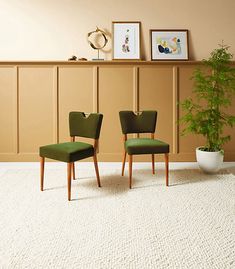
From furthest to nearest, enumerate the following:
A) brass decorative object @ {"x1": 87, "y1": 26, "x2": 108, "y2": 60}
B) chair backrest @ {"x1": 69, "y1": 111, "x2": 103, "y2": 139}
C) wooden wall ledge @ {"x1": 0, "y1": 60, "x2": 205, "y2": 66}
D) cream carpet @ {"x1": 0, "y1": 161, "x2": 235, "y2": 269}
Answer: brass decorative object @ {"x1": 87, "y1": 26, "x2": 108, "y2": 60}
wooden wall ledge @ {"x1": 0, "y1": 60, "x2": 205, "y2": 66}
chair backrest @ {"x1": 69, "y1": 111, "x2": 103, "y2": 139}
cream carpet @ {"x1": 0, "y1": 161, "x2": 235, "y2": 269}

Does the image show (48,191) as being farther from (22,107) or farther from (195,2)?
(195,2)

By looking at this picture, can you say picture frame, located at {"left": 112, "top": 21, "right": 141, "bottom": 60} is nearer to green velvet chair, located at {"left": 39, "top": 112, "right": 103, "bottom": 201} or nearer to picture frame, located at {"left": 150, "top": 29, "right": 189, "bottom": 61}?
picture frame, located at {"left": 150, "top": 29, "right": 189, "bottom": 61}

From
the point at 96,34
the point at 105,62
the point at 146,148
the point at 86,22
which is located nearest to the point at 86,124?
the point at 146,148

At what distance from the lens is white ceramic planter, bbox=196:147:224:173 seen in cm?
359

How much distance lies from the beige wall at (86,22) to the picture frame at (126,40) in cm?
9

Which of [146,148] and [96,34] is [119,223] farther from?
A: [96,34]

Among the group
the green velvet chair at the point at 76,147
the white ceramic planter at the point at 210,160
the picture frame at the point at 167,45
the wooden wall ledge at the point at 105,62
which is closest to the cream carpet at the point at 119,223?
the white ceramic planter at the point at 210,160

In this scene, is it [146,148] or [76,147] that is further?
[146,148]

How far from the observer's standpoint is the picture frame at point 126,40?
4.27 m

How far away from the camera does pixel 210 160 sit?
141 inches

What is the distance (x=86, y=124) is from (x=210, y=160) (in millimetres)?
1616

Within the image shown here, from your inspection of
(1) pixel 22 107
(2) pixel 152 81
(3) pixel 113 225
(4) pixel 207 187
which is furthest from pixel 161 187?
(1) pixel 22 107

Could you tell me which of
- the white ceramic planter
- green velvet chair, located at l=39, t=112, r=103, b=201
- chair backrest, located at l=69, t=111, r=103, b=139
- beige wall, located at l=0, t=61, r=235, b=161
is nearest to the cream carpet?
the white ceramic planter

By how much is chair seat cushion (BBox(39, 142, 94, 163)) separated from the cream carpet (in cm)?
38
